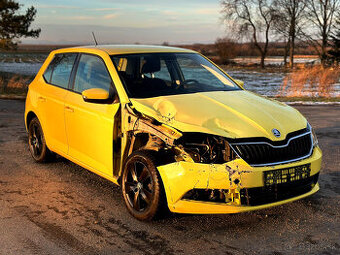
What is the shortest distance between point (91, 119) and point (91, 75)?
2.10ft

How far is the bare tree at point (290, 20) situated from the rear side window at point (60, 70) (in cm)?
5589

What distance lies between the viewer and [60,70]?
235 inches

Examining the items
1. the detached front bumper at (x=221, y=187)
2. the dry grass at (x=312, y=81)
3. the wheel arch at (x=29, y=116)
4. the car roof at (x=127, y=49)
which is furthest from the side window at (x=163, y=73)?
the dry grass at (x=312, y=81)

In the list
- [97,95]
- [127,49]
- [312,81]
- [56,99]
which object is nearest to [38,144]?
[56,99]

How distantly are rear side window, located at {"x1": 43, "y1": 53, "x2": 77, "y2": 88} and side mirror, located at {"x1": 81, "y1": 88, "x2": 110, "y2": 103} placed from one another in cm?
106

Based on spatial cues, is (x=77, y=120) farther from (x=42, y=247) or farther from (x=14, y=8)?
(x=14, y=8)

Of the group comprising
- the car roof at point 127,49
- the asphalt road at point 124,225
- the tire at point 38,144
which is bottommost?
the asphalt road at point 124,225

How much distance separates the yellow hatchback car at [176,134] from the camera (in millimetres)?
3826

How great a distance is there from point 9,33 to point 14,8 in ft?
7.03

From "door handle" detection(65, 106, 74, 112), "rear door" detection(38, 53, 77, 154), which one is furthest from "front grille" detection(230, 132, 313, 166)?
"rear door" detection(38, 53, 77, 154)

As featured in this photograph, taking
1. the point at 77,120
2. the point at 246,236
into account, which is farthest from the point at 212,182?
the point at 77,120

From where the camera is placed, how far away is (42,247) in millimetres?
3707

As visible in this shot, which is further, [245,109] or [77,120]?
[77,120]

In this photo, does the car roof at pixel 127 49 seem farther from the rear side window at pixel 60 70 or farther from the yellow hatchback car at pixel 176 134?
the rear side window at pixel 60 70
